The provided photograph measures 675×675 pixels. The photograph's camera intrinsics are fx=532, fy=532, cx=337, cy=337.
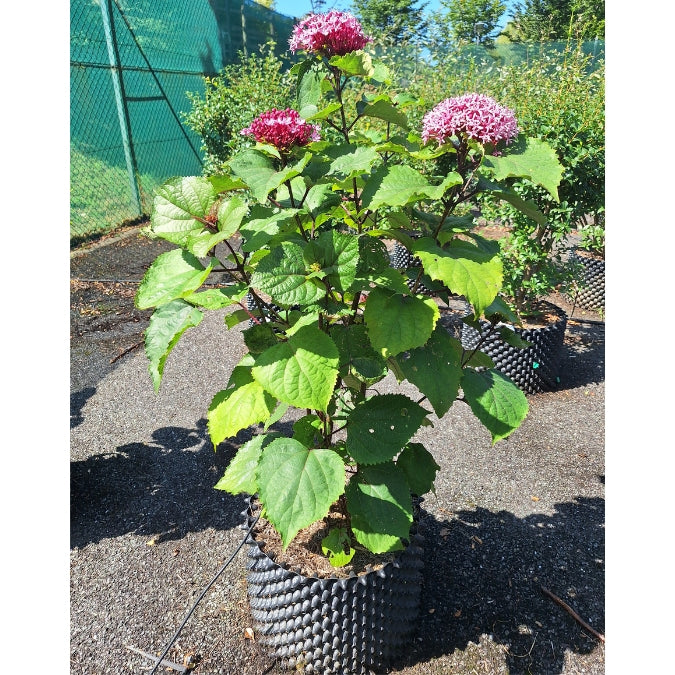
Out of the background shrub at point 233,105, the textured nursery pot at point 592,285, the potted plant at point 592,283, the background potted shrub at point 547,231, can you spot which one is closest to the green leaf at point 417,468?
the background potted shrub at point 547,231

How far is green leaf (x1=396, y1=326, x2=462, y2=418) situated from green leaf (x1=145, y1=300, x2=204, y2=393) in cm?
51

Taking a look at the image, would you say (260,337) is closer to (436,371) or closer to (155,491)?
(436,371)

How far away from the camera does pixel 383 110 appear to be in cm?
133

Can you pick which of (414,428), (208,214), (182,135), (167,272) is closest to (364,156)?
(208,214)

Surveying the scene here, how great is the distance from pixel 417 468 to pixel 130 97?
7281 mm

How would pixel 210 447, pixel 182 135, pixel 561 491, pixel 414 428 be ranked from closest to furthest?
pixel 414 428 < pixel 561 491 < pixel 210 447 < pixel 182 135

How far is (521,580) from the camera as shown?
1.98 metres

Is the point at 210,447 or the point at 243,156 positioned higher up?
the point at 243,156

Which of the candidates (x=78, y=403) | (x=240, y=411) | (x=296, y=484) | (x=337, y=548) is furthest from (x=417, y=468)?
(x=78, y=403)

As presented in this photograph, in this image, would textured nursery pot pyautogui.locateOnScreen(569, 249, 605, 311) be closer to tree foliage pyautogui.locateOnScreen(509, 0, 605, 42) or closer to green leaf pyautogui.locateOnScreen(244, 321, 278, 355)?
green leaf pyautogui.locateOnScreen(244, 321, 278, 355)

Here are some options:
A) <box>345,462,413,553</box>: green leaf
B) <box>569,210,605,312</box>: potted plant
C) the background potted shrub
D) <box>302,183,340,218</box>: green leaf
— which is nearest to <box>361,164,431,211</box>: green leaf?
<box>302,183,340,218</box>: green leaf

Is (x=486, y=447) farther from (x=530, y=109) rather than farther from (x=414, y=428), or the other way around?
(x=530, y=109)

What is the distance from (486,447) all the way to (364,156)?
2.12 metres

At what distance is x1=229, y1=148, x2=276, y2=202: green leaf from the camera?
3.54 ft
